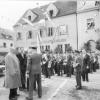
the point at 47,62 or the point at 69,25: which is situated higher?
the point at 69,25

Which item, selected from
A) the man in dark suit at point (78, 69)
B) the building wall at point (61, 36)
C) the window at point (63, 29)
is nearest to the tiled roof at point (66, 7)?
the building wall at point (61, 36)

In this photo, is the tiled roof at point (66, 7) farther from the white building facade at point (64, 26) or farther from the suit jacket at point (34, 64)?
the suit jacket at point (34, 64)

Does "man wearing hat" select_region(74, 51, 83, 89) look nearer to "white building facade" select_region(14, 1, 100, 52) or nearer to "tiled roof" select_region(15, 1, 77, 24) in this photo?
"white building facade" select_region(14, 1, 100, 52)

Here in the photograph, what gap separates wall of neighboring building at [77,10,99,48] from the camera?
21748mm

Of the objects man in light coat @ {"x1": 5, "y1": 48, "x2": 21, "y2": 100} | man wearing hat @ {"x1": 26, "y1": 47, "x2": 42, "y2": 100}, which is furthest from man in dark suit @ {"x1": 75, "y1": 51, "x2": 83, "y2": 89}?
man in light coat @ {"x1": 5, "y1": 48, "x2": 21, "y2": 100}

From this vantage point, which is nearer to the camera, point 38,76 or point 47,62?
point 38,76

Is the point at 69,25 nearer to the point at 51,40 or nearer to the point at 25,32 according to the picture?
the point at 51,40

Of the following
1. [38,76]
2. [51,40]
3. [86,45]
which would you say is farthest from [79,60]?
[51,40]

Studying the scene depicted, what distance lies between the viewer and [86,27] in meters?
22.4

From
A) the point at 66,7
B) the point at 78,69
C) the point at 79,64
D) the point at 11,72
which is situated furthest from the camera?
the point at 66,7

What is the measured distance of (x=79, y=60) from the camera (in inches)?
307

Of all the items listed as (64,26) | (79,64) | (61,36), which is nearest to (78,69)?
(79,64)

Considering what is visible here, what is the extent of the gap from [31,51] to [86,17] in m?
17.9

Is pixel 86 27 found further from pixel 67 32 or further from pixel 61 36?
pixel 61 36
